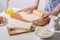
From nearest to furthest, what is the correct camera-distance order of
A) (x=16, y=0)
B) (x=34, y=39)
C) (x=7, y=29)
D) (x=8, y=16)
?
1. (x=34, y=39)
2. (x=7, y=29)
3. (x=8, y=16)
4. (x=16, y=0)

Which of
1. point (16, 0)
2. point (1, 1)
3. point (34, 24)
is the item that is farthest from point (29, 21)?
point (1, 1)

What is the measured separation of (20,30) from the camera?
1122mm

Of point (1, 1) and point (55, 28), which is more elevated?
point (1, 1)

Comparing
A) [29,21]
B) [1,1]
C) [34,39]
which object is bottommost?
[34,39]

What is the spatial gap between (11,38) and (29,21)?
0.77 ft

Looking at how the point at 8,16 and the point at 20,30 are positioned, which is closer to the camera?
the point at 20,30

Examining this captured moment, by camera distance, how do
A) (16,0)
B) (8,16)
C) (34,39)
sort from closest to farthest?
1. (34,39)
2. (8,16)
3. (16,0)

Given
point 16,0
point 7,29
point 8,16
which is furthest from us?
point 16,0

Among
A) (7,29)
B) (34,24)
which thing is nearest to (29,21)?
(34,24)

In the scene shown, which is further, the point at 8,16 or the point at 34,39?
the point at 8,16

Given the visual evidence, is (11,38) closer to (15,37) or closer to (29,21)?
(15,37)

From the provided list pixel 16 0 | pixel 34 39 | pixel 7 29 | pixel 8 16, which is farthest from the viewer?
pixel 16 0

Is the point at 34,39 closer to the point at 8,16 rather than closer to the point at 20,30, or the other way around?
the point at 20,30

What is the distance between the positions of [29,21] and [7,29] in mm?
195
